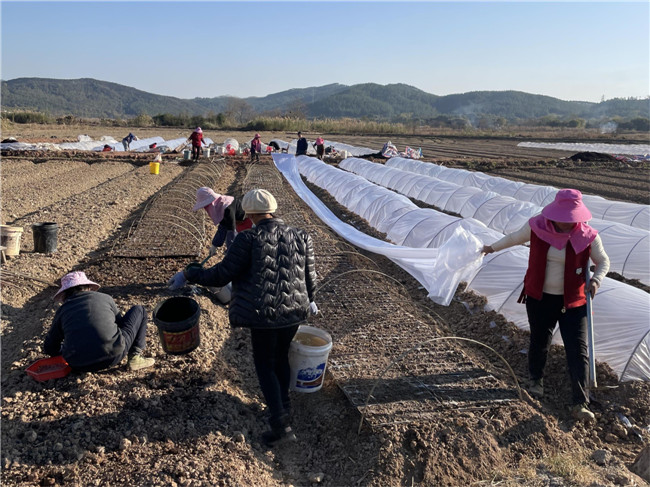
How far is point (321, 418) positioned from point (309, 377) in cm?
33

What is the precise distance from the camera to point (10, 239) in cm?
721

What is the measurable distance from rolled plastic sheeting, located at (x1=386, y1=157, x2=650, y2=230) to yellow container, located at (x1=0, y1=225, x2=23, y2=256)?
1186 centimetres

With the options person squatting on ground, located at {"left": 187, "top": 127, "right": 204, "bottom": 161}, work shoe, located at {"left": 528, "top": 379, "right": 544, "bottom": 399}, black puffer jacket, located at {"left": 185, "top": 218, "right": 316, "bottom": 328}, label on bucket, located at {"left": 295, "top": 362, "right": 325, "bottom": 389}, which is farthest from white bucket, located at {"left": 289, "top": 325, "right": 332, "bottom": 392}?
person squatting on ground, located at {"left": 187, "top": 127, "right": 204, "bottom": 161}

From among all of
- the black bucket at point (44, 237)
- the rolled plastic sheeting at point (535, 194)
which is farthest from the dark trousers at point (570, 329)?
the rolled plastic sheeting at point (535, 194)

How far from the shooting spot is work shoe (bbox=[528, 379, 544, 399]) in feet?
14.4

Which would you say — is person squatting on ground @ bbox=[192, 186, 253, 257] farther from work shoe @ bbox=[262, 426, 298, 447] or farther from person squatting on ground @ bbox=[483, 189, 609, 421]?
person squatting on ground @ bbox=[483, 189, 609, 421]

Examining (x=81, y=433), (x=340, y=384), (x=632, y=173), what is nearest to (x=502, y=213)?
(x=340, y=384)

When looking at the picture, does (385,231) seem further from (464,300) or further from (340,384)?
(340,384)

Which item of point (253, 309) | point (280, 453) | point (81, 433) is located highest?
point (253, 309)

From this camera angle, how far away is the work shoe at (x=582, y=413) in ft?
13.2

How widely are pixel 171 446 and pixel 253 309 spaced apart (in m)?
1.08

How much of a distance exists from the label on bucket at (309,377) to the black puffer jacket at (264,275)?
0.79 meters

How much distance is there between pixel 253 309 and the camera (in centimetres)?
316

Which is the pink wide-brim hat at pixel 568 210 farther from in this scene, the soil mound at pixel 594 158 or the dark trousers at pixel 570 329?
the soil mound at pixel 594 158
